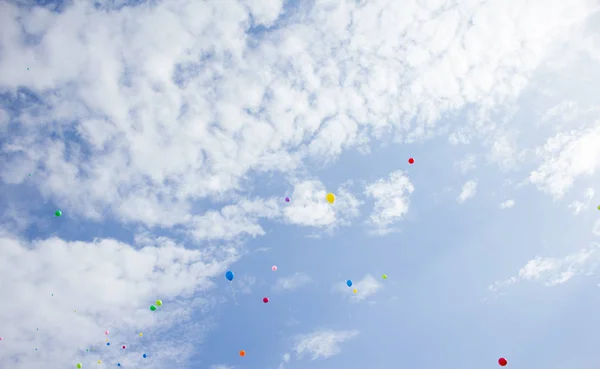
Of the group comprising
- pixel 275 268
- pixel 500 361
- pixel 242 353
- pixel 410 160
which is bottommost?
pixel 500 361

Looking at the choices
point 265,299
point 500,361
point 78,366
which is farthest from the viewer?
point 78,366

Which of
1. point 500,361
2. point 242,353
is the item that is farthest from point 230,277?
point 500,361

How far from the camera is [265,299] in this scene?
16766mm

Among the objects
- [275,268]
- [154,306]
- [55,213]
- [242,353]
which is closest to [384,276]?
[275,268]

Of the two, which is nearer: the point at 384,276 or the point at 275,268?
the point at 275,268

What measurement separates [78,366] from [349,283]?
14260mm

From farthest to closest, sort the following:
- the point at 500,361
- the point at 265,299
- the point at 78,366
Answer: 1. the point at 78,366
2. the point at 265,299
3. the point at 500,361

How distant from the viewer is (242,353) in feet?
57.3

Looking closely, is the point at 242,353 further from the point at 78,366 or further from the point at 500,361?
the point at 500,361

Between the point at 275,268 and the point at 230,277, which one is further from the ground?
the point at 275,268

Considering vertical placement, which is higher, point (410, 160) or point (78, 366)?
point (410, 160)

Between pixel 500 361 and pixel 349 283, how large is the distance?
6838 millimetres

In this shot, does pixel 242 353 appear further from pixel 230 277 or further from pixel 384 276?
pixel 384 276

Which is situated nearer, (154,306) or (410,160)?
(410,160)
